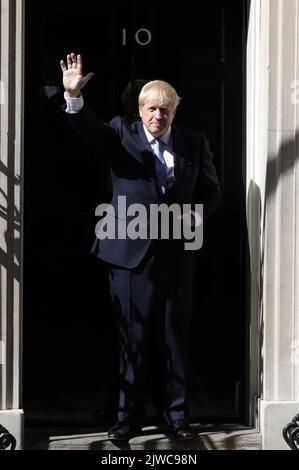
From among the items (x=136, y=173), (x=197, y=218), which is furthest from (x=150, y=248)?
(x=136, y=173)

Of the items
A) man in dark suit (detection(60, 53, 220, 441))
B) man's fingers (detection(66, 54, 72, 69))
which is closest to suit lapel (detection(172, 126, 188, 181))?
man in dark suit (detection(60, 53, 220, 441))

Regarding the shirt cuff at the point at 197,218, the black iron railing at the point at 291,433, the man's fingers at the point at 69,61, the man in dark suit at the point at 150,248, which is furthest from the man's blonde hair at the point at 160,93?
the black iron railing at the point at 291,433

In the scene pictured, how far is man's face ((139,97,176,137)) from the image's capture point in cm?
763

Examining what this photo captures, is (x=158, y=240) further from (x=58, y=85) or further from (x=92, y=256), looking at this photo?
(x=58, y=85)

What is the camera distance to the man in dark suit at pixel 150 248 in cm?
766

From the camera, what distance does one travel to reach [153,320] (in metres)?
7.74

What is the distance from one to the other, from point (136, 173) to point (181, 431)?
5.49 feet

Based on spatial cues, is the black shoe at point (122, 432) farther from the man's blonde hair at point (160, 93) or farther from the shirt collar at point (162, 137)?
the man's blonde hair at point (160, 93)

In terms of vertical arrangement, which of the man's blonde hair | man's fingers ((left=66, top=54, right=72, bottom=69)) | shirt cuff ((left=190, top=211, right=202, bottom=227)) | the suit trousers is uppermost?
man's fingers ((left=66, top=54, right=72, bottom=69))

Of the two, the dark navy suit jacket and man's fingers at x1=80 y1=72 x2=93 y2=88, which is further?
the dark navy suit jacket

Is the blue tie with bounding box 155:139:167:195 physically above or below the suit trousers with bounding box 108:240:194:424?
above

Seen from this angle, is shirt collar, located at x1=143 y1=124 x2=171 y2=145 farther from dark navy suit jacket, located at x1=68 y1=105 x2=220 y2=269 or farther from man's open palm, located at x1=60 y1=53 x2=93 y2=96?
man's open palm, located at x1=60 y1=53 x2=93 y2=96

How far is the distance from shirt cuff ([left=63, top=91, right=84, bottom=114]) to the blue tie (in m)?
0.58

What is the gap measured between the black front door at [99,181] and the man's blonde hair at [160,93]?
0.20 metres
